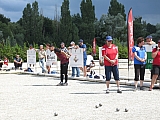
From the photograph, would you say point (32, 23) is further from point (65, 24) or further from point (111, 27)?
point (111, 27)

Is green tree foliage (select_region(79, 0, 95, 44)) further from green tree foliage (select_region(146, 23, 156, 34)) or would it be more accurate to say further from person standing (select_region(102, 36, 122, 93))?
person standing (select_region(102, 36, 122, 93))

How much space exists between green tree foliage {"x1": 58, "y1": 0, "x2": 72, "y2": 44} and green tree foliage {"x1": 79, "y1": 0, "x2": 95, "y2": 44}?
15.8ft

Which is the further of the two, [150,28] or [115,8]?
[150,28]

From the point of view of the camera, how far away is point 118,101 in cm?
974

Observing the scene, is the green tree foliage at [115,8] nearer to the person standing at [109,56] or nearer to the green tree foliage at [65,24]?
the green tree foliage at [65,24]

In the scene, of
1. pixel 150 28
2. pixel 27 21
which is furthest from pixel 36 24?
pixel 150 28

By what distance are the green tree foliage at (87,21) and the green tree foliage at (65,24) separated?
4.80 m

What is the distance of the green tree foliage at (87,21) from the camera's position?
8031 centimetres

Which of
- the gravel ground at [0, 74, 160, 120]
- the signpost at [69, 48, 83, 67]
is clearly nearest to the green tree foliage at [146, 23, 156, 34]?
the signpost at [69, 48, 83, 67]

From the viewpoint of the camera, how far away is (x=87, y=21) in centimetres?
8275

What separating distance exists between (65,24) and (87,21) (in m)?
6.91

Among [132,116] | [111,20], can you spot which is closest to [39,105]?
[132,116]

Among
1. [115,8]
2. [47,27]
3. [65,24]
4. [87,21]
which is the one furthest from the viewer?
[47,27]

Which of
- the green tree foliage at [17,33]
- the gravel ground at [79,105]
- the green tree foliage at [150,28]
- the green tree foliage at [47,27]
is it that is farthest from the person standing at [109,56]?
the green tree foliage at [150,28]
